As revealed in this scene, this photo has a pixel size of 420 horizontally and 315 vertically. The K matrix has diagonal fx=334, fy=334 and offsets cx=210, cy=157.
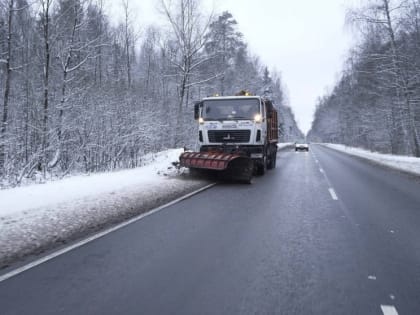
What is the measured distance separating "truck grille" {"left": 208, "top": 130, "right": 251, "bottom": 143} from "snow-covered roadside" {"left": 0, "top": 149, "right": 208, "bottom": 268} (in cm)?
204

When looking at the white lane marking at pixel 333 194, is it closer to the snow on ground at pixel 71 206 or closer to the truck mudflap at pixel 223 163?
the truck mudflap at pixel 223 163

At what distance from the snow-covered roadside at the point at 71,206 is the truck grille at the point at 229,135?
2.04 metres

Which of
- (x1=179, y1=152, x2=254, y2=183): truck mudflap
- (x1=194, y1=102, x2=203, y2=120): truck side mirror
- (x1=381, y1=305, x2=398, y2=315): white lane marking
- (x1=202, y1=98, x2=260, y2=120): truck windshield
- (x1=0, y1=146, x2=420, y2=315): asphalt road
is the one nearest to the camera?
(x1=381, y1=305, x2=398, y2=315): white lane marking

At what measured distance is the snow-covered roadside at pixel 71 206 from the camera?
5223 mm

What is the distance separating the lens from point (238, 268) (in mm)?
4105

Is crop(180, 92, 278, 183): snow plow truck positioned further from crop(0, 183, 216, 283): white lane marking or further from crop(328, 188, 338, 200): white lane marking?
crop(0, 183, 216, 283): white lane marking

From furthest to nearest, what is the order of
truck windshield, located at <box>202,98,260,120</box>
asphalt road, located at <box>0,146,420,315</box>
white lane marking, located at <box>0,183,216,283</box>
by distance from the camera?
truck windshield, located at <box>202,98,260,120</box>, white lane marking, located at <box>0,183,216,283</box>, asphalt road, located at <box>0,146,420,315</box>

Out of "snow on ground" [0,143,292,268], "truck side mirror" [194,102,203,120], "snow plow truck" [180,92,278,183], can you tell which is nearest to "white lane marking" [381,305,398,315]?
"snow on ground" [0,143,292,268]

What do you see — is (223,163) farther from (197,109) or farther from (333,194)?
(333,194)

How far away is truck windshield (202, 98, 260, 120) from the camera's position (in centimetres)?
1309

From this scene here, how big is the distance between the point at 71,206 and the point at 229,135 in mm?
7142

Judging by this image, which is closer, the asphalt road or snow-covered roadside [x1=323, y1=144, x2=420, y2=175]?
the asphalt road

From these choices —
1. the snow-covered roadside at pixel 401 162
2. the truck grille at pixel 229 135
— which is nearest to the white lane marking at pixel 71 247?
the truck grille at pixel 229 135

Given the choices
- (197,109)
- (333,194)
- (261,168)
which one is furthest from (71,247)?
(261,168)
